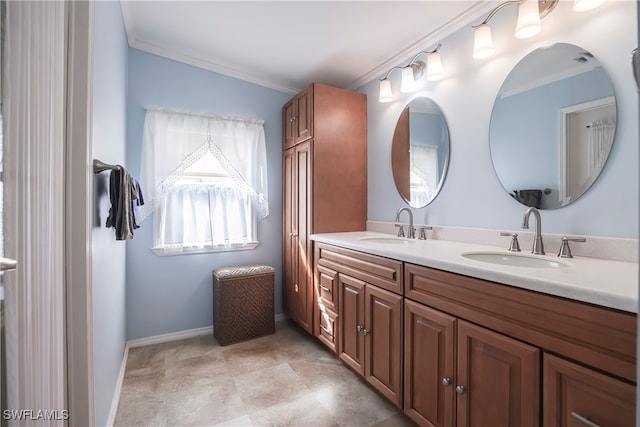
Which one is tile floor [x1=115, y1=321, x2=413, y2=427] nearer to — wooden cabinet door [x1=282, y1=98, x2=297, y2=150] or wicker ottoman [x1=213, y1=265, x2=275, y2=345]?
wicker ottoman [x1=213, y1=265, x2=275, y2=345]

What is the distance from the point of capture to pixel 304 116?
2502 mm

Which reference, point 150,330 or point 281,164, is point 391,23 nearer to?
point 281,164

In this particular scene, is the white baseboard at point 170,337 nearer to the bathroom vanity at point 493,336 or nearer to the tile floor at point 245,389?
the tile floor at point 245,389

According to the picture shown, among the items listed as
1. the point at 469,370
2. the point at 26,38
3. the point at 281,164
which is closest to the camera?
the point at 26,38

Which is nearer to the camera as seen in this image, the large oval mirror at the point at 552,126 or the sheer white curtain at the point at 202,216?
the large oval mirror at the point at 552,126

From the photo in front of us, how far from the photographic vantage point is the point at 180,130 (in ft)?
8.00

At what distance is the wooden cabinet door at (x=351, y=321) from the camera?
1.79 meters

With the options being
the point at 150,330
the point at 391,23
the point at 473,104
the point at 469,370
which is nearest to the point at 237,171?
the point at 150,330

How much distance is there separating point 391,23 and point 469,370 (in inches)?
85.3

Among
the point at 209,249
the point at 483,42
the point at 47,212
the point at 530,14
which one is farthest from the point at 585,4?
the point at 209,249

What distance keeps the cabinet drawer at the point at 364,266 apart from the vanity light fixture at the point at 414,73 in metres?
1.33

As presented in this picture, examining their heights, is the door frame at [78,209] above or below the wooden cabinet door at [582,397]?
above

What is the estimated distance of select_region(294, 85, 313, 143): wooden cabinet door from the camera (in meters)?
2.41

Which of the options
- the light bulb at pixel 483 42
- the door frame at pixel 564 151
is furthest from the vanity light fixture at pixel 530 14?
the door frame at pixel 564 151
